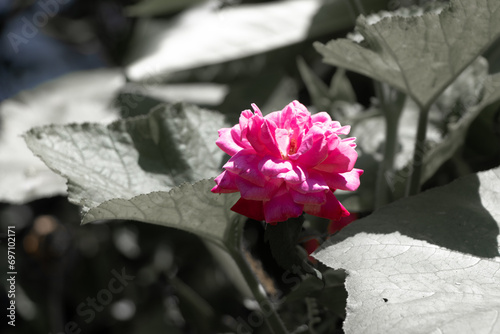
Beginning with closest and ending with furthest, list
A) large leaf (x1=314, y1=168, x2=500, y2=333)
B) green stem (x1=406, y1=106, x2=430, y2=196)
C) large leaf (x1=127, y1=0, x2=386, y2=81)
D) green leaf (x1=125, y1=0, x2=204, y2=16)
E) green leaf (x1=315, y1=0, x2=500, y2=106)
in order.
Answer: large leaf (x1=314, y1=168, x2=500, y2=333) → green leaf (x1=315, y1=0, x2=500, y2=106) → green stem (x1=406, y1=106, x2=430, y2=196) → large leaf (x1=127, y1=0, x2=386, y2=81) → green leaf (x1=125, y1=0, x2=204, y2=16)

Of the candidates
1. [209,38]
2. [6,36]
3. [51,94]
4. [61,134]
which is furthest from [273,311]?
[6,36]

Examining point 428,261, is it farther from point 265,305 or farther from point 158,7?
point 158,7

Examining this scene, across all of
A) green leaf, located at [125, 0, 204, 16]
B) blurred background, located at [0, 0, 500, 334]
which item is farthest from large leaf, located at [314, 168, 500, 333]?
green leaf, located at [125, 0, 204, 16]

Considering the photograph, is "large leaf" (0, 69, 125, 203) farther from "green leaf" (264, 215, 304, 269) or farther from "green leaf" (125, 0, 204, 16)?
"green leaf" (264, 215, 304, 269)

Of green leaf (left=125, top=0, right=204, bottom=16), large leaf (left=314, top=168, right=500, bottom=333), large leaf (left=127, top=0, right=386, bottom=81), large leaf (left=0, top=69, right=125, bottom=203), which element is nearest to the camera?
large leaf (left=314, top=168, right=500, bottom=333)

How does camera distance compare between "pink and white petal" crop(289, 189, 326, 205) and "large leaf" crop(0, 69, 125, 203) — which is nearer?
"pink and white petal" crop(289, 189, 326, 205)

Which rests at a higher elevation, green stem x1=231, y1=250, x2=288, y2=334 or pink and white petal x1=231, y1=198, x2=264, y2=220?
pink and white petal x1=231, y1=198, x2=264, y2=220
